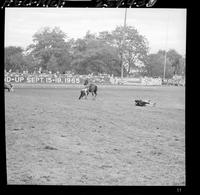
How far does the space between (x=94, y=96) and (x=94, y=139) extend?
0.41 metres

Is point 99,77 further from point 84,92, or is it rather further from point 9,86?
point 9,86

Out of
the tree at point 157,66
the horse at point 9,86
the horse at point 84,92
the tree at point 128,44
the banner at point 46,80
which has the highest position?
the tree at point 128,44

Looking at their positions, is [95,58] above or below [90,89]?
above

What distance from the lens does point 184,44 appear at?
224 centimetres

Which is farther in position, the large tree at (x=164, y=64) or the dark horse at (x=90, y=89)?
the dark horse at (x=90, y=89)

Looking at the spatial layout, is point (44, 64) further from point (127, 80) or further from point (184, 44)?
point (184, 44)

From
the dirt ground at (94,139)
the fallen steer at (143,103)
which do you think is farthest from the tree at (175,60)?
the fallen steer at (143,103)

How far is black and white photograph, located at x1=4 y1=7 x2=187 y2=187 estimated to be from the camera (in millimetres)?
2211

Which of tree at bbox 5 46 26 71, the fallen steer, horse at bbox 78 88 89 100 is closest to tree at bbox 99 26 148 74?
the fallen steer

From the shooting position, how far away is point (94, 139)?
7.36 feet

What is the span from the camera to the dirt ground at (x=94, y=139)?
86.8 inches

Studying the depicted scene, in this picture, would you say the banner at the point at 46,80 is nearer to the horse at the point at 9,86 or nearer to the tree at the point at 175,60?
the horse at the point at 9,86

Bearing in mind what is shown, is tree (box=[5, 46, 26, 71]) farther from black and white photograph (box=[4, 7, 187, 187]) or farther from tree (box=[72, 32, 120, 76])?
tree (box=[72, 32, 120, 76])

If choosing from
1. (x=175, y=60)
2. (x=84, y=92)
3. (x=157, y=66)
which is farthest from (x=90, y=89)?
(x=175, y=60)
